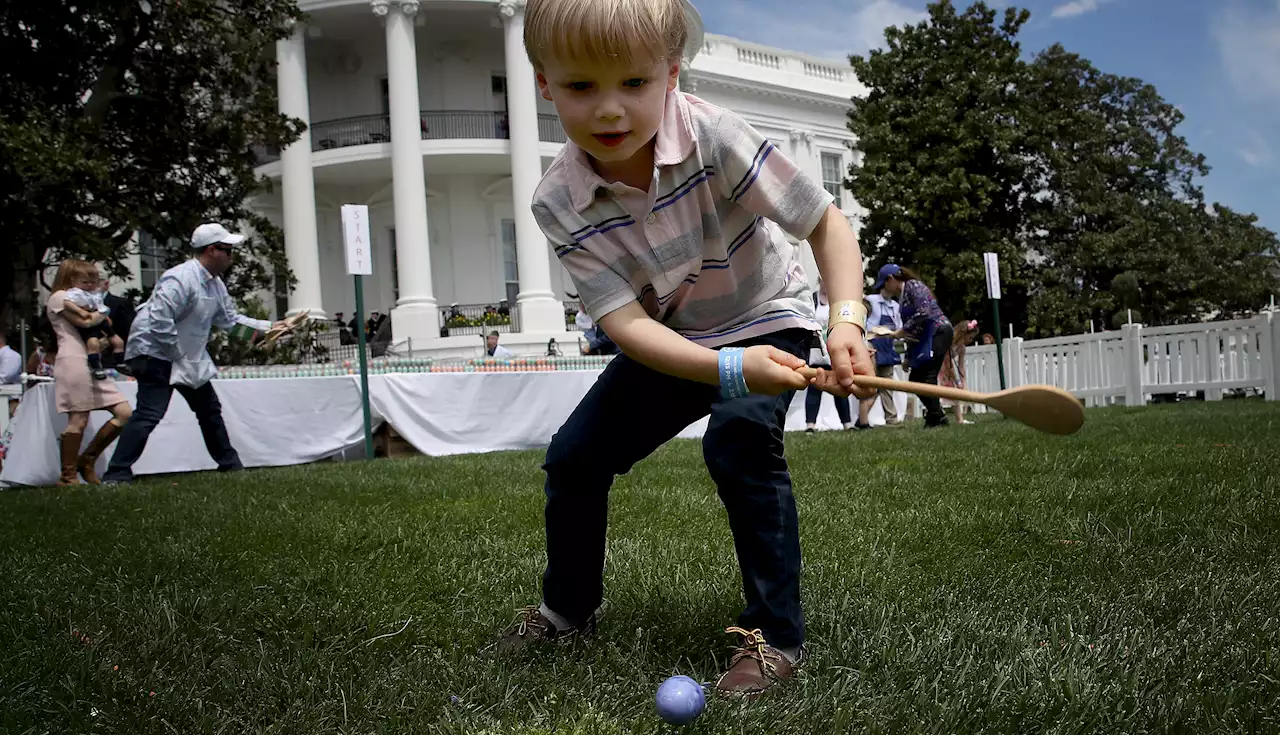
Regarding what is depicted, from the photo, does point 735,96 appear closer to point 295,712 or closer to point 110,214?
point 110,214

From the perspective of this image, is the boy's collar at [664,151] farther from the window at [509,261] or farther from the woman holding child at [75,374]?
the window at [509,261]

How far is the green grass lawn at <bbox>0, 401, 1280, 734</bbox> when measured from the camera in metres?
1.92

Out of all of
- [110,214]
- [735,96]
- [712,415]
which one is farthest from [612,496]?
[735,96]

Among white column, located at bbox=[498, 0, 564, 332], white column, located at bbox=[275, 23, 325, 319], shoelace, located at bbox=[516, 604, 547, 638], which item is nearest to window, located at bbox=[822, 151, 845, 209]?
white column, located at bbox=[498, 0, 564, 332]

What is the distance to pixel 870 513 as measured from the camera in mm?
4148

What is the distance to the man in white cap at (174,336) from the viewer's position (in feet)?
25.1

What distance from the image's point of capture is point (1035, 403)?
6.28 feet

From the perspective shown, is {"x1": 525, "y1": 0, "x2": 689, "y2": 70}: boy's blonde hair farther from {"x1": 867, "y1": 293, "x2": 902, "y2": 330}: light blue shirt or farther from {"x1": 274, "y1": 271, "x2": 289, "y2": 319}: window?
{"x1": 274, "y1": 271, "x2": 289, "y2": 319}: window

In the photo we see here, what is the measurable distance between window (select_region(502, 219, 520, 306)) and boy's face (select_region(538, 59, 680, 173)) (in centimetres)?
2679

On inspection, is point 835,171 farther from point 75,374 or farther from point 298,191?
point 75,374

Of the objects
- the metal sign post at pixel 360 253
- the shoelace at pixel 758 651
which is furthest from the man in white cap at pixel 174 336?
the shoelace at pixel 758 651

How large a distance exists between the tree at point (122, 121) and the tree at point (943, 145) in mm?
18527

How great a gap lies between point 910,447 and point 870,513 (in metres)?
3.26

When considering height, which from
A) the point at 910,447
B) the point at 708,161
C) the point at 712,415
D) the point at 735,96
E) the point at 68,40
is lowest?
the point at 910,447
